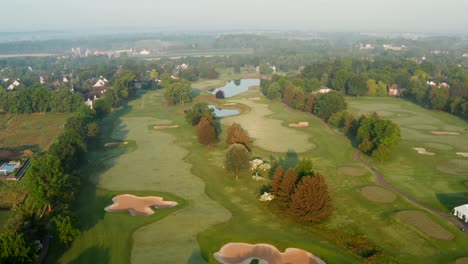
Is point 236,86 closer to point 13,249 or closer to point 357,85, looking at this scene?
point 357,85

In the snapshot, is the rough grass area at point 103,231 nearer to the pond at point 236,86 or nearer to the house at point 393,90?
the pond at point 236,86

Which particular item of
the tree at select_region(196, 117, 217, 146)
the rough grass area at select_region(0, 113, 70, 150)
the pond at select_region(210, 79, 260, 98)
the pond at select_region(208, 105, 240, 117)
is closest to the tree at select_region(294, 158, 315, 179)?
the tree at select_region(196, 117, 217, 146)

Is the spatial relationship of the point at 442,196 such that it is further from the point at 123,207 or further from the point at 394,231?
the point at 123,207

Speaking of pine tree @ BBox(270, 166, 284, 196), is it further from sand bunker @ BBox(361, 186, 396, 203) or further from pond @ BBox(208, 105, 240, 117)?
pond @ BBox(208, 105, 240, 117)

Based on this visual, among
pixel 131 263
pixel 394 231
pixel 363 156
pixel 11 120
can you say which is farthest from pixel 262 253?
pixel 11 120

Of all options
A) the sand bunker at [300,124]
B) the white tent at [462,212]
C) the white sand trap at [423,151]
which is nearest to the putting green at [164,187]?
the white tent at [462,212]

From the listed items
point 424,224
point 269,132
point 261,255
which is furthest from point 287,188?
point 269,132
